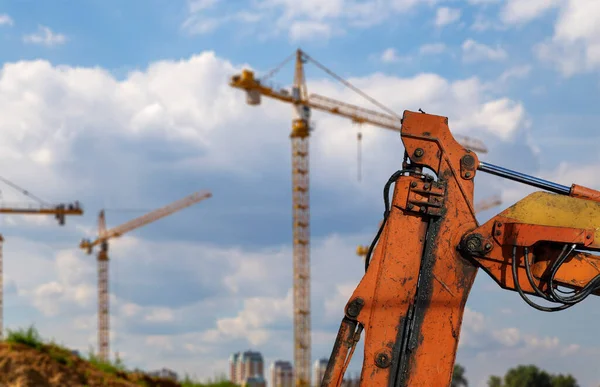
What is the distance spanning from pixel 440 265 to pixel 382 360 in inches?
28.9

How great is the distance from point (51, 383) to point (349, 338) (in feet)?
32.7

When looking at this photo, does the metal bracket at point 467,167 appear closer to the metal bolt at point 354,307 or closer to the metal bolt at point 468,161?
the metal bolt at point 468,161

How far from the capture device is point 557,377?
155 ft

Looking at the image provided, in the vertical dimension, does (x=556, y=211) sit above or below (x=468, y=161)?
below

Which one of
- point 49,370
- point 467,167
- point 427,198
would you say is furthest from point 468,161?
point 49,370

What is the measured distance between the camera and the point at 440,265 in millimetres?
5879

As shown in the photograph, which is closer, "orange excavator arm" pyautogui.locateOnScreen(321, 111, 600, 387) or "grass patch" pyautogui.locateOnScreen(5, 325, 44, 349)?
"orange excavator arm" pyautogui.locateOnScreen(321, 111, 600, 387)

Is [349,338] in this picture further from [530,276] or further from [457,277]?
[530,276]

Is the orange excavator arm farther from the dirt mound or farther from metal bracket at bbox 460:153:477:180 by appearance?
the dirt mound

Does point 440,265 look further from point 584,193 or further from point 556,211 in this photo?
point 584,193

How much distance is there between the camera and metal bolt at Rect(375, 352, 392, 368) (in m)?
5.84

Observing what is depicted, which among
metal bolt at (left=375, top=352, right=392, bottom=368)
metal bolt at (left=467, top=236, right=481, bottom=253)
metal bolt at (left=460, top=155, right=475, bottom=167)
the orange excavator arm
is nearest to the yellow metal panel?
the orange excavator arm

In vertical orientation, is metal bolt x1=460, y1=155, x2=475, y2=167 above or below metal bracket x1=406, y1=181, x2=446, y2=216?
above

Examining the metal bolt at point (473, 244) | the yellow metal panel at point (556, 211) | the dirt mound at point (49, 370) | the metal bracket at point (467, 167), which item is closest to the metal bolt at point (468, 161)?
the metal bracket at point (467, 167)
